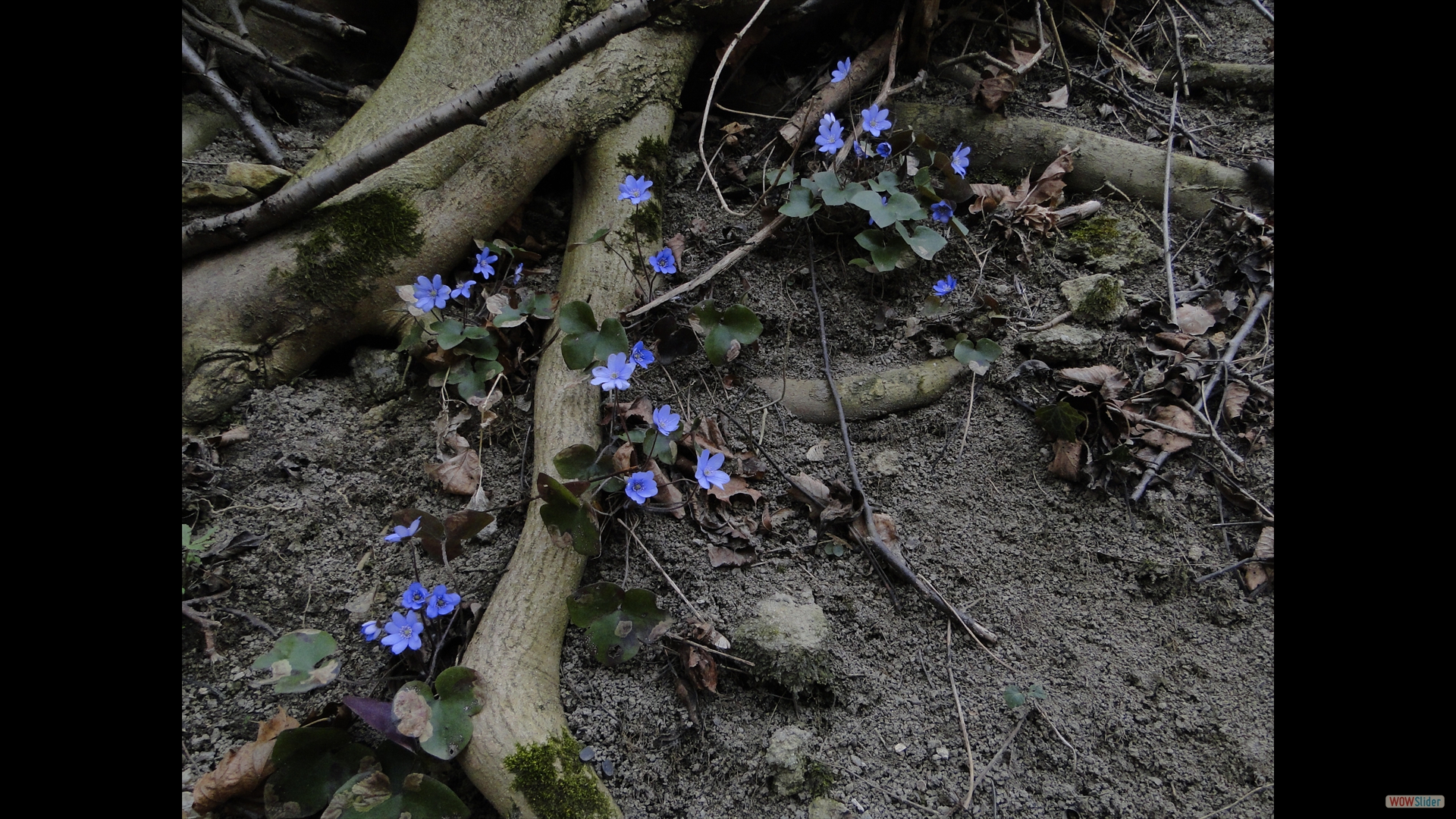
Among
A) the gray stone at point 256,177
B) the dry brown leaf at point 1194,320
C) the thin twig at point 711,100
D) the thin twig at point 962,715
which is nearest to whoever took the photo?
the thin twig at point 962,715

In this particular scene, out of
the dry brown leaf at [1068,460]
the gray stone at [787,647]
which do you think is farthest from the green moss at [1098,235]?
the gray stone at [787,647]

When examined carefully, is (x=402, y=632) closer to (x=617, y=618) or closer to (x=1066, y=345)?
(x=617, y=618)

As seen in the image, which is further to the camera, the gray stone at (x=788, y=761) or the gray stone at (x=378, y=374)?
the gray stone at (x=378, y=374)

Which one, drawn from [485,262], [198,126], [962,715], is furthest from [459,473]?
[198,126]

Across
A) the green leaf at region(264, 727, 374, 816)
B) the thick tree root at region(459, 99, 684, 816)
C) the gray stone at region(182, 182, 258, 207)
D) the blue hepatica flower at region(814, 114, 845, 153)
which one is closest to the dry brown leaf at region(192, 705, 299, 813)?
the green leaf at region(264, 727, 374, 816)

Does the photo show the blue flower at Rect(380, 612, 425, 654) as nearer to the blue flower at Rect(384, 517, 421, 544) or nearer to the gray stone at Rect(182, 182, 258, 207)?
the blue flower at Rect(384, 517, 421, 544)

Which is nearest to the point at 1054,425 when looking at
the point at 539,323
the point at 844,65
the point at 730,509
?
the point at 730,509

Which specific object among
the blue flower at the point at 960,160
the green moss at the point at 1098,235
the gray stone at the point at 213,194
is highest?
the gray stone at the point at 213,194

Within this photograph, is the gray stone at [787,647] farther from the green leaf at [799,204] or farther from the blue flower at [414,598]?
the green leaf at [799,204]

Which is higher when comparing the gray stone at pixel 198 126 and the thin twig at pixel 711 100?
the gray stone at pixel 198 126
